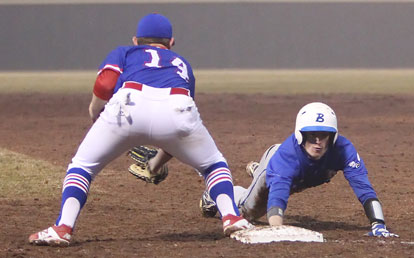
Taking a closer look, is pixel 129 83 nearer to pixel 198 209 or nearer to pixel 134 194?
pixel 198 209

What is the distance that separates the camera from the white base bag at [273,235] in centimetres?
541

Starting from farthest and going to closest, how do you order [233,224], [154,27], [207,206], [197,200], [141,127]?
[197,200], [207,206], [154,27], [233,224], [141,127]

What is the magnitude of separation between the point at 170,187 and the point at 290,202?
1490mm

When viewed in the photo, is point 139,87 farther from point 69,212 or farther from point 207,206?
point 207,206

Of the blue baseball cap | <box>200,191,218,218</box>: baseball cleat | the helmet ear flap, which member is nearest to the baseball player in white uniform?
the blue baseball cap

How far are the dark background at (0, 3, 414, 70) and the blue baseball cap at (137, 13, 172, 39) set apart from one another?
2368cm

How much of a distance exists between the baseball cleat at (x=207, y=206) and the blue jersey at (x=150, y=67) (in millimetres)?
1403

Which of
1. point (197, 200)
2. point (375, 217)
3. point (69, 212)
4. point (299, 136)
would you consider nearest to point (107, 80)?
point (69, 212)

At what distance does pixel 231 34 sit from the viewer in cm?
2995

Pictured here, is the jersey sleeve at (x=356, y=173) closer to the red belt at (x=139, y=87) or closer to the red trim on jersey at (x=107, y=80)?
the red belt at (x=139, y=87)

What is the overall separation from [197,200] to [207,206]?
1216 mm

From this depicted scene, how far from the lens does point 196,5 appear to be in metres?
29.8

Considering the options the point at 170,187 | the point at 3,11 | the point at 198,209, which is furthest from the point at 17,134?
the point at 3,11

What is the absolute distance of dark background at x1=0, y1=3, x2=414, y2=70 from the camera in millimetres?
29453
